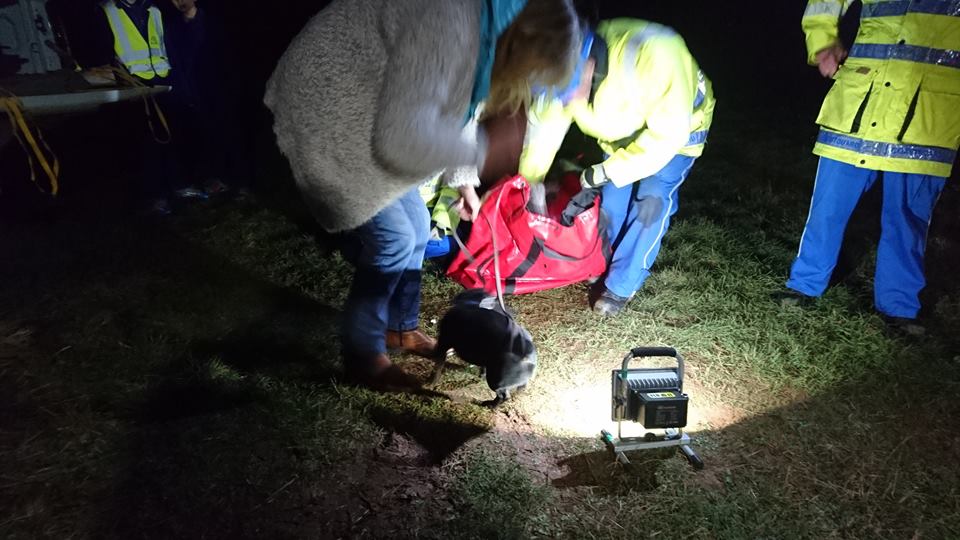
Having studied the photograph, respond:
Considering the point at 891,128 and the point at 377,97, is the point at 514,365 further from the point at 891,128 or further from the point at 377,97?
the point at 891,128

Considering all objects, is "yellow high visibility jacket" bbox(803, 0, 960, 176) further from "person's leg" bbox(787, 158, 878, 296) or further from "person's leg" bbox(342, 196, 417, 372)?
"person's leg" bbox(342, 196, 417, 372)

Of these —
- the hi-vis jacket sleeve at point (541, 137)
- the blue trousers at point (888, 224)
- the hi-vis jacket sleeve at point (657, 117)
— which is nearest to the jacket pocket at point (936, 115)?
the blue trousers at point (888, 224)

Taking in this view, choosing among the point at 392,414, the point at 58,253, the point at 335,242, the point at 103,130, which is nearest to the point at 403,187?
the point at 392,414

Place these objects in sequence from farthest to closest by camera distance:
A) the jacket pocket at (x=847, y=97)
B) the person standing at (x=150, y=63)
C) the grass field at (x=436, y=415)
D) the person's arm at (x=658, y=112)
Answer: the person standing at (x=150, y=63) < the jacket pocket at (x=847, y=97) < the person's arm at (x=658, y=112) < the grass field at (x=436, y=415)

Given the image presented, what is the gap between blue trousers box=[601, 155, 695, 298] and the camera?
138 inches

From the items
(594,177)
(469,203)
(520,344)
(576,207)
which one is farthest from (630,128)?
(520,344)

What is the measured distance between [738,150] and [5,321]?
7.31 metres

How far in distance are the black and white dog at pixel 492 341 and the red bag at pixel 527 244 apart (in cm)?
98

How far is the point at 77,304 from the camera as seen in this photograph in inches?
141

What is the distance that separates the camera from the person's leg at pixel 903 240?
10.5 feet

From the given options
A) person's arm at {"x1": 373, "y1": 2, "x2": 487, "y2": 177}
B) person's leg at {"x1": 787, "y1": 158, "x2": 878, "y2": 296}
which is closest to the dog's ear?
person's arm at {"x1": 373, "y1": 2, "x2": 487, "y2": 177}

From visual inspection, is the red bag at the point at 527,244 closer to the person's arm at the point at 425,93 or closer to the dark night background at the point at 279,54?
the dark night background at the point at 279,54

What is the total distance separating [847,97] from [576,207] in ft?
5.15

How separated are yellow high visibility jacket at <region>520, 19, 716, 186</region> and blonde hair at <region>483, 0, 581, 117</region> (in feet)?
3.09
